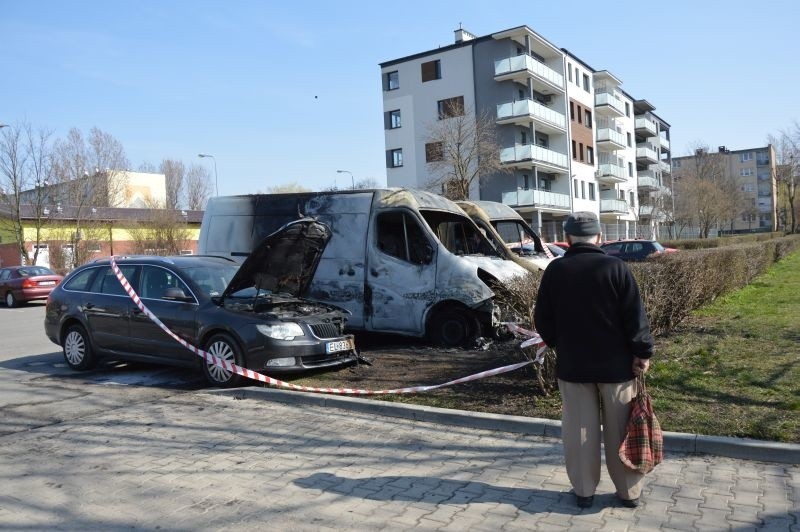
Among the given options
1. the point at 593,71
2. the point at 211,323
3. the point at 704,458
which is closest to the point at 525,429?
the point at 704,458

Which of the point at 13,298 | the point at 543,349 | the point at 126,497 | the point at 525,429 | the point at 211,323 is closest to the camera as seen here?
the point at 126,497

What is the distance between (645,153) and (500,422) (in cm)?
7329

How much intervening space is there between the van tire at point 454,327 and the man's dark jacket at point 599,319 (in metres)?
5.76

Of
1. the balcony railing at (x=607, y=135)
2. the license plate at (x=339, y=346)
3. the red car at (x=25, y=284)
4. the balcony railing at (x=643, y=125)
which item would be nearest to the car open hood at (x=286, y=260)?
the license plate at (x=339, y=346)

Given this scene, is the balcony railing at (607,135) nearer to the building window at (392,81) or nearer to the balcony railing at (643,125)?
the balcony railing at (643,125)

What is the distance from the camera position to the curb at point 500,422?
4961 millimetres

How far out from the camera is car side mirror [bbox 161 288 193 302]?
827 cm

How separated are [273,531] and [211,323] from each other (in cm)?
445

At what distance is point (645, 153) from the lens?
73.1 meters

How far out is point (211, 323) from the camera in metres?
8.09

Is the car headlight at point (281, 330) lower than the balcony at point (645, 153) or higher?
lower

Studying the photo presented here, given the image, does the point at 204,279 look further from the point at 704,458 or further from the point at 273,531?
the point at 704,458

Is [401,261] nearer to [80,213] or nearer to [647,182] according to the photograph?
[80,213]

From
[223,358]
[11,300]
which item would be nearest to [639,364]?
[223,358]
